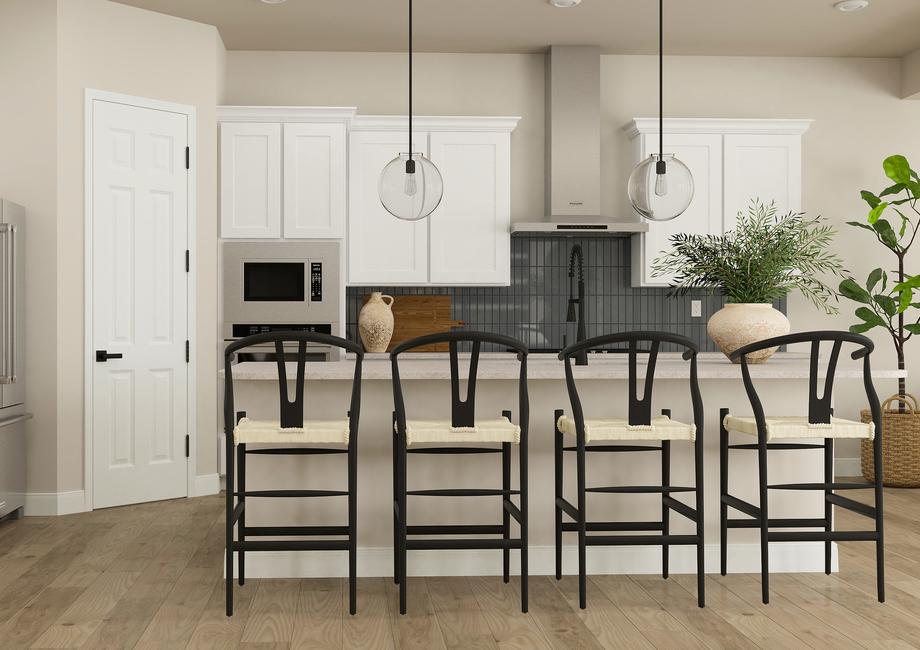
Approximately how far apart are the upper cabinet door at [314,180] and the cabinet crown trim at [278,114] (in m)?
0.05

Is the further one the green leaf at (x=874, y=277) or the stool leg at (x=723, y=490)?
the green leaf at (x=874, y=277)

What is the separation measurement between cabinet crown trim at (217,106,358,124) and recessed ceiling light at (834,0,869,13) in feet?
9.83

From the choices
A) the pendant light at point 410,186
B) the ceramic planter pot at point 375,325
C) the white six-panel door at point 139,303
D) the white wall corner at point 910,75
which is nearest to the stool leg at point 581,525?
the pendant light at point 410,186

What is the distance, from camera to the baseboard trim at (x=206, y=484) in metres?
5.01

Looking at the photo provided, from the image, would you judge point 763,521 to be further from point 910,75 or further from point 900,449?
point 910,75

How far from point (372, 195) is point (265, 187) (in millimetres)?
684

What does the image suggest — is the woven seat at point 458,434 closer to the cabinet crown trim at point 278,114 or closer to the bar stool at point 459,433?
the bar stool at point 459,433

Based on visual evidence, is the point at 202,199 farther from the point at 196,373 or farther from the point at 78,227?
the point at 196,373

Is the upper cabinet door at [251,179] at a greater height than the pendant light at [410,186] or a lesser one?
greater

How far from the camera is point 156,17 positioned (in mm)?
4926

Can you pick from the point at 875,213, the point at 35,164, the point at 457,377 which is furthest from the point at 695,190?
the point at 35,164

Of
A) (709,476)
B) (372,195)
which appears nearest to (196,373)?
(372,195)

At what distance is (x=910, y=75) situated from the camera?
5.81 metres

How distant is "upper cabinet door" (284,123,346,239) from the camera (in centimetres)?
520
